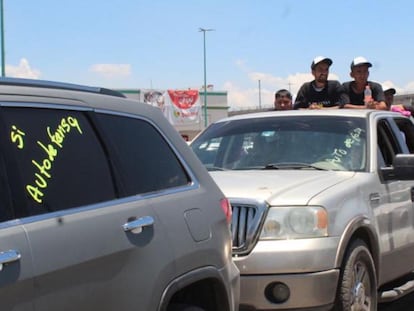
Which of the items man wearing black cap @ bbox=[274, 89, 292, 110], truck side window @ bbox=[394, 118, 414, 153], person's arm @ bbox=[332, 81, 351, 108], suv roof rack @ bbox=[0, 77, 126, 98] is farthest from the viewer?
man wearing black cap @ bbox=[274, 89, 292, 110]

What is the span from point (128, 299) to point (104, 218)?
1.19 ft

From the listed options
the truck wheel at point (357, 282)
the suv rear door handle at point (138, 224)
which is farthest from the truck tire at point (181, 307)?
the truck wheel at point (357, 282)

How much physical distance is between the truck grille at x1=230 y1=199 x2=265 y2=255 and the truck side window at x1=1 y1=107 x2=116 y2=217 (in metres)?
1.81

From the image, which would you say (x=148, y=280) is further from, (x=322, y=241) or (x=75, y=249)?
(x=322, y=241)

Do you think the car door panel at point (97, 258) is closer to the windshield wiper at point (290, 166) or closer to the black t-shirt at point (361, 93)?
the windshield wiper at point (290, 166)

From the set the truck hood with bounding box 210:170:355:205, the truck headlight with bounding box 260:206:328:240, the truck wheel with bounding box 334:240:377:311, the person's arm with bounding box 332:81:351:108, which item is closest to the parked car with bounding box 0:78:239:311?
the truck headlight with bounding box 260:206:328:240

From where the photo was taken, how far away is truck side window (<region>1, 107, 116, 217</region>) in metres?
2.41

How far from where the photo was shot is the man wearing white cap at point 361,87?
8.04 m

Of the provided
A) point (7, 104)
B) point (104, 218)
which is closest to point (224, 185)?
point (104, 218)

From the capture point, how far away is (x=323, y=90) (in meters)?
8.20

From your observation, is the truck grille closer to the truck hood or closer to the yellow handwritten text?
the truck hood

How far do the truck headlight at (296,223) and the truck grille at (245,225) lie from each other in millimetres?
64

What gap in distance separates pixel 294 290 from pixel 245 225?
0.57 m

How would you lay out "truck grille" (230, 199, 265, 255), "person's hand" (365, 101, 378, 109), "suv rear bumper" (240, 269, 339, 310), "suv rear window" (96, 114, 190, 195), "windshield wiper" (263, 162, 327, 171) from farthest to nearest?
"person's hand" (365, 101, 378, 109) → "windshield wiper" (263, 162, 327, 171) → "truck grille" (230, 199, 265, 255) → "suv rear bumper" (240, 269, 339, 310) → "suv rear window" (96, 114, 190, 195)
